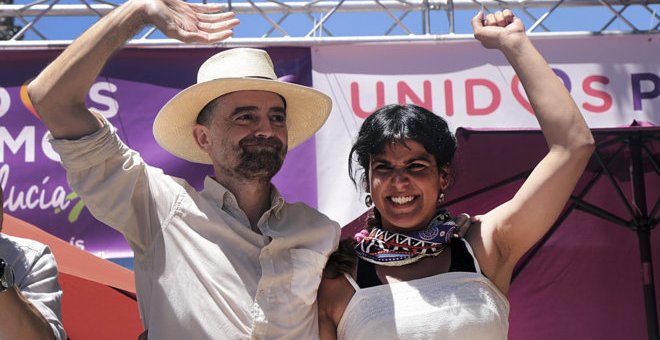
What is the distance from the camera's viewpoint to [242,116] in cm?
272

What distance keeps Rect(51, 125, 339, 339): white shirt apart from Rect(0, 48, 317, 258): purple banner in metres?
2.65

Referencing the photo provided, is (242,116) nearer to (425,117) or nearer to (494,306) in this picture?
(425,117)

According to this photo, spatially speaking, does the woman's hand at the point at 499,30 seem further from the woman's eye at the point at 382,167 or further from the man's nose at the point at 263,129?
the man's nose at the point at 263,129

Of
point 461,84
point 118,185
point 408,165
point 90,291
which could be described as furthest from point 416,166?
point 461,84

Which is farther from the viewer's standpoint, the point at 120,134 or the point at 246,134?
the point at 120,134

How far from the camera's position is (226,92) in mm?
2768

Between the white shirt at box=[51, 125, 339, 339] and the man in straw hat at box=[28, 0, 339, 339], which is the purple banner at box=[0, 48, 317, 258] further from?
the white shirt at box=[51, 125, 339, 339]

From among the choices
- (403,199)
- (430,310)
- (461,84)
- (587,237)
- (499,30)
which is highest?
(499,30)

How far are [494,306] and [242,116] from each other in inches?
37.2

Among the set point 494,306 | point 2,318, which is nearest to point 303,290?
point 494,306

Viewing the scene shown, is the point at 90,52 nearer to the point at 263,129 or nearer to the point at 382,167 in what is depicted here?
the point at 263,129

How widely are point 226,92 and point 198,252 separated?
0.55 meters

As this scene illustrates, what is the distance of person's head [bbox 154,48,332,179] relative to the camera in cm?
266

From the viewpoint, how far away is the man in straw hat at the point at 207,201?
2365 mm
